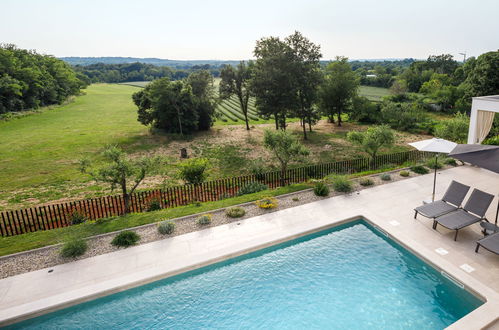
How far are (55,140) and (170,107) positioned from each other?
1091 centimetres

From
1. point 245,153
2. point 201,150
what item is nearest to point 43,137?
point 201,150

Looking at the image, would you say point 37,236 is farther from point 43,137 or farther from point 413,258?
point 43,137

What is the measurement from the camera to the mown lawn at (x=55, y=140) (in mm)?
17984

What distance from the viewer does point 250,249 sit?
8312 millimetres

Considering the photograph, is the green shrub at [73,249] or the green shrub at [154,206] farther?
the green shrub at [154,206]

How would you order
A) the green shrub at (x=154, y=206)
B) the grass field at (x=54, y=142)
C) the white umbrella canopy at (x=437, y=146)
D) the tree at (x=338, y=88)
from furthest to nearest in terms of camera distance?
1. the tree at (x=338, y=88)
2. the grass field at (x=54, y=142)
3. the green shrub at (x=154, y=206)
4. the white umbrella canopy at (x=437, y=146)

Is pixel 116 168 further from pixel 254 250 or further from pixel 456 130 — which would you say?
pixel 456 130

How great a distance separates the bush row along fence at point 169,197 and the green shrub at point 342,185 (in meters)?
2.22

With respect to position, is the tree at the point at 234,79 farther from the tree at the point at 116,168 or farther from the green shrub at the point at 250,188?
the tree at the point at 116,168

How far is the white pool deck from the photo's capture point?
658 cm

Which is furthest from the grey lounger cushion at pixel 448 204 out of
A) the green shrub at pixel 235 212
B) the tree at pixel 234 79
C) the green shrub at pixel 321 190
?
the tree at pixel 234 79

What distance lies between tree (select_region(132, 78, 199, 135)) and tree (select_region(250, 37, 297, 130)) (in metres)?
6.95

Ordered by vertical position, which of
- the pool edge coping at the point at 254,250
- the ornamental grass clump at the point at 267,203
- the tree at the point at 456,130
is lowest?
the pool edge coping at the point at 254,250

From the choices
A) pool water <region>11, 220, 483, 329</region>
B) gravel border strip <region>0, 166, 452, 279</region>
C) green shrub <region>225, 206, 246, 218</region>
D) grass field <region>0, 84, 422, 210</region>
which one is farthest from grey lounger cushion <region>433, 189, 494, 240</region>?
grass field <region>0, 84, 422, 210</region>
